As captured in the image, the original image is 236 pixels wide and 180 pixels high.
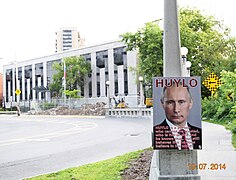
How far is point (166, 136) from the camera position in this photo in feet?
18.0

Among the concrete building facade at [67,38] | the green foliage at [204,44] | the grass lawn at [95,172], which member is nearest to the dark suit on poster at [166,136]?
the grass lawn at [95,172]

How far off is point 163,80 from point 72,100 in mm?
44263

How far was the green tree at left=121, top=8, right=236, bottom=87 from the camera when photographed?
32.6 metres

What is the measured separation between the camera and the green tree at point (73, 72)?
5766cm

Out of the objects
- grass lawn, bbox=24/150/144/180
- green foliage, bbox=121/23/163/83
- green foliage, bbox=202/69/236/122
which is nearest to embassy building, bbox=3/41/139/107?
green foliage, bbox=121/23/163/83

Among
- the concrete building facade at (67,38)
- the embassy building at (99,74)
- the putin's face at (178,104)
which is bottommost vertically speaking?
the putin's face at (178,104)

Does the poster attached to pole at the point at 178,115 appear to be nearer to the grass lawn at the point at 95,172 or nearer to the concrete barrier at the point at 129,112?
the grass lawn at the point at 95,172

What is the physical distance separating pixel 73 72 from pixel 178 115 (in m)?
53.2

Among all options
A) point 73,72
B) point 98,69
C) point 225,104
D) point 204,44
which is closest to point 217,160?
point 225,104

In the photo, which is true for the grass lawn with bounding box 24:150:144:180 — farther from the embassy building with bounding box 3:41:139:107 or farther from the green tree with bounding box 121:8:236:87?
the embassy building with bounding box 3:41:139:107

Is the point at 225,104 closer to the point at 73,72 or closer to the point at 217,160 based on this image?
the point at 217,160

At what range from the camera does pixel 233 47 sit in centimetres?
3306

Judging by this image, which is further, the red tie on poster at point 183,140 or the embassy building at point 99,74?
the embassy building at point 99,74

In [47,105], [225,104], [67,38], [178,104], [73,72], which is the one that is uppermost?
[67,38]
